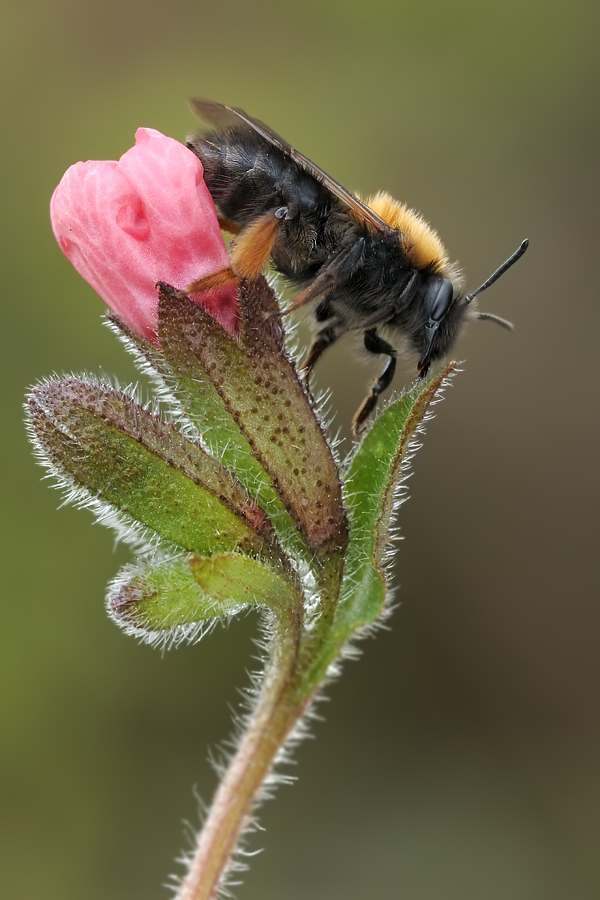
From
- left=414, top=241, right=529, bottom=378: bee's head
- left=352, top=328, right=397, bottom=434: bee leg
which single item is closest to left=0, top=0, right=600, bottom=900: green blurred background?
left=352, top=328, right=397, bottom=434: bee leg

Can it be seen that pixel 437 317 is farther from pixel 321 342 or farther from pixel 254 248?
pixel 254 248

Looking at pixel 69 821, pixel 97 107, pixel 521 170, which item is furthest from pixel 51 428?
pixel 521 170

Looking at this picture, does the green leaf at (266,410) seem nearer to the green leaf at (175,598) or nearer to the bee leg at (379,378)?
the green leaf at (175,598)

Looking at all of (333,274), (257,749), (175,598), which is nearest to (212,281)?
(333,274)

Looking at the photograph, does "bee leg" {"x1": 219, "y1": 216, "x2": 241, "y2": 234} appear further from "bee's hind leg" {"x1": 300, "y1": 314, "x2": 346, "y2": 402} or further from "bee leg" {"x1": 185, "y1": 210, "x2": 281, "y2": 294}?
"bee's hind leg" {"x1": 300, "y1": 314, "x2": 346, "y2": 402}

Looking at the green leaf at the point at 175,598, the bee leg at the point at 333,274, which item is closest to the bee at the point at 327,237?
the bee leg at the point at 333,274
